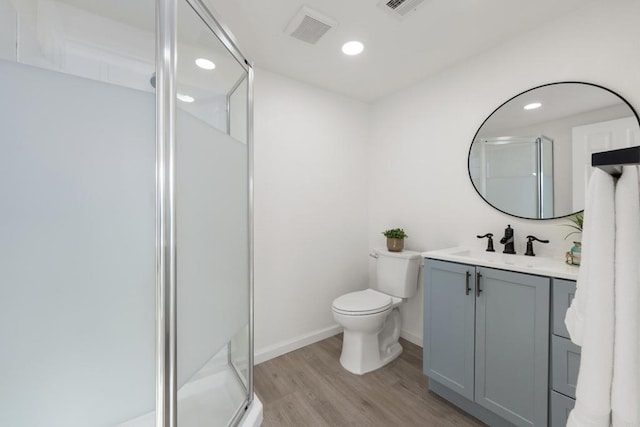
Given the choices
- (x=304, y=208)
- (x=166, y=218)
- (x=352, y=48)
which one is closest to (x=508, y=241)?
(x=304, y=208)

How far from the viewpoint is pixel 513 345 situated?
4.33ft

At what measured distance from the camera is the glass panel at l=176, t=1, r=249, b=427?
959mm

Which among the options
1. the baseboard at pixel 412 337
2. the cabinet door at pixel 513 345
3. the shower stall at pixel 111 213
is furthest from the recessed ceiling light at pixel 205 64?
the baseboard at pixel 412 337

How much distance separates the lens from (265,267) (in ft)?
6.99

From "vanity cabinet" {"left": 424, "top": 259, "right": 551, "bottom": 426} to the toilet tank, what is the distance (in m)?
0.42

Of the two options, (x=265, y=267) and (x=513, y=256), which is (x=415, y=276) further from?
(x=265, y=267)

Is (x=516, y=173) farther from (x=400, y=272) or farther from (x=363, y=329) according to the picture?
(x=363, y=329)

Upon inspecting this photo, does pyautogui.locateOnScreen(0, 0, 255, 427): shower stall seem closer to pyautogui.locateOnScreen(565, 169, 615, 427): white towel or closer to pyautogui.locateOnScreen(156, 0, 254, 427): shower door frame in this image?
pyautogui.locateOnScreen(156, 0, 254, 427): shower door frame

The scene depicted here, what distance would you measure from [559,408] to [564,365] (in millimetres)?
197

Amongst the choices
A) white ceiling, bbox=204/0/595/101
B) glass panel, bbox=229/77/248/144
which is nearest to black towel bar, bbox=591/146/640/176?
glass panel, bbox=229/77/248/144

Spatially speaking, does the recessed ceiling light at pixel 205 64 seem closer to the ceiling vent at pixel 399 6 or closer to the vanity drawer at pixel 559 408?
the ceiling vent at pixel 399 6

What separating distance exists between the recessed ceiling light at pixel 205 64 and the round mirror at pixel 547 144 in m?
1.77

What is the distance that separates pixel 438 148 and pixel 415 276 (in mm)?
1060

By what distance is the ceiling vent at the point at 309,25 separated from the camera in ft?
4.97
